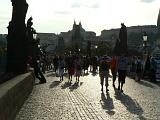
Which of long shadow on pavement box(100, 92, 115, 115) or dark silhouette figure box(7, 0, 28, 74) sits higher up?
dark silhouette figure box(7, 0, 28, 74)

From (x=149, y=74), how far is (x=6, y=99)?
86.4 feet

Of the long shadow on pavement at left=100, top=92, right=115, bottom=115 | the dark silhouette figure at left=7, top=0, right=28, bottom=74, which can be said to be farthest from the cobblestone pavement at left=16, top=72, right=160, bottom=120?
the dark silhouette figure at left=7, top=0, right=28, bottom=74

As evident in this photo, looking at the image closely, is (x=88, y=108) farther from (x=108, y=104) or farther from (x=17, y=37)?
(x=17, y=37)

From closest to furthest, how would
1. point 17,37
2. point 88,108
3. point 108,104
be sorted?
point 88,108
point 108,104
point 17,37

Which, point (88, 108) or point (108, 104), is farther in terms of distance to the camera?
point (108, 104)

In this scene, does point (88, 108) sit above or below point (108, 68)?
below

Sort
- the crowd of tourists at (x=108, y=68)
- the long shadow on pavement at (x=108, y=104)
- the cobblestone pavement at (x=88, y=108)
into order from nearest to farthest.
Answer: the cobblestone pavement at (x=88, y=108) → the long shadow on pavement at (x=108, y=104) → the crowd of tourists at (x=108, y=68)

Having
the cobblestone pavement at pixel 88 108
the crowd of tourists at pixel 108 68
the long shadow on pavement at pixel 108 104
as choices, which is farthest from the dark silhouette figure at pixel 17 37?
the long shadow on pavement at pixel 108 104

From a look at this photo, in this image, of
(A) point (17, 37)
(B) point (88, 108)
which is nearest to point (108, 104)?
(B) point (88, 108)

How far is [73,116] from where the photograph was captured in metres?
14.4

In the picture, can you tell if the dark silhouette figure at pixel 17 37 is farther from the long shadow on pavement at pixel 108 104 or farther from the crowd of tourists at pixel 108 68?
the long shadow on pavement at pixel 108 104

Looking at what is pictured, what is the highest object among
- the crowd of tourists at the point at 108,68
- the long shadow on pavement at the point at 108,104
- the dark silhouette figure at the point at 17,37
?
the dark silhouette figure at the point at 17,37

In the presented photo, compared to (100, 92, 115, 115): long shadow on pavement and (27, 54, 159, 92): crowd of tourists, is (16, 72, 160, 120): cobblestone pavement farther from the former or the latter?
(27, 54, 159, 92): crowd of tourists

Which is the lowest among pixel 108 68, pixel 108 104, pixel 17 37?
pixel 108 104
